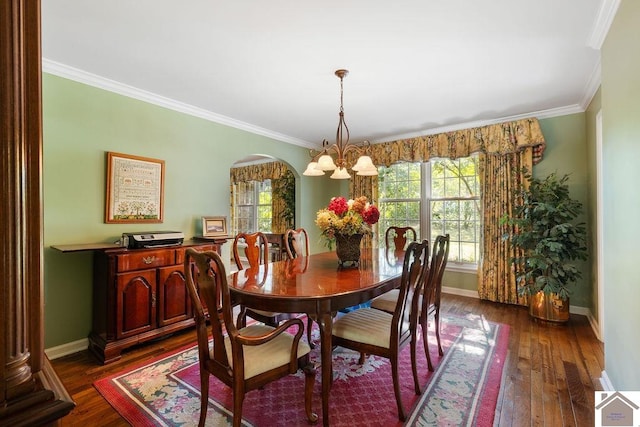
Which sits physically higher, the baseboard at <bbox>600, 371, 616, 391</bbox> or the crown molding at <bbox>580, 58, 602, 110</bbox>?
the crown molding at <bbox>580, 58, 602, 110</bbox>

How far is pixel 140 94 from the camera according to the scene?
3141 millimetres

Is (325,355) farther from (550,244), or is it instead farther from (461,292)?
(461,292)

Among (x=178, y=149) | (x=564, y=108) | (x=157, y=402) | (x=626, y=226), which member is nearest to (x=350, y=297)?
(x=157, y=402)

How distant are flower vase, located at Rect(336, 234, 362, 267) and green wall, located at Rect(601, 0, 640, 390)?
1619 millimetres

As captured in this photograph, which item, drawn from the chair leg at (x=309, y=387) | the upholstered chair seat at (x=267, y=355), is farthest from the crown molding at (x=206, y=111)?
the chair leg at (x=309, y=387)

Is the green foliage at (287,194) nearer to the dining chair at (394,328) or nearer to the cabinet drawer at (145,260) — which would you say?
the cabinet drawer at (145,260)

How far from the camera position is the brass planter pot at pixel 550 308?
323 cm

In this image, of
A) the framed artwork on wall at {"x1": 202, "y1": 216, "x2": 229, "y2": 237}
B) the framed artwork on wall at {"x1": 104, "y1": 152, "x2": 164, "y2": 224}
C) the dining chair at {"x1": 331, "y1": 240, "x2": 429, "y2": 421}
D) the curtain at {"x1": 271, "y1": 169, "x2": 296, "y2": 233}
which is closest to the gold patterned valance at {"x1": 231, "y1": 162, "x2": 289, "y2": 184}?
the curtain at {"x1": 271, "y1": 169, "x2": 296, "y2": 233}

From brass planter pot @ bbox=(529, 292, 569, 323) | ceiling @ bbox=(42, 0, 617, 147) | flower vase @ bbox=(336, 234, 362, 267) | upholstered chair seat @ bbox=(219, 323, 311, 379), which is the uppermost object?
ceiling @ bbox=(42, 0, 617, 147)

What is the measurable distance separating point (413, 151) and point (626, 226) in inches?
121

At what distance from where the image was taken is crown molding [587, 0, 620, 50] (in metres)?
1.84

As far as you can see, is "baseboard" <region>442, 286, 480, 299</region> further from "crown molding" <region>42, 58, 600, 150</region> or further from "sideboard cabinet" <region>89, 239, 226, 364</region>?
"sideboard cabinet" <region>89, 239, 226, 364</region>

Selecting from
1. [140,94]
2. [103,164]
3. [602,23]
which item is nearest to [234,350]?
[103,164]

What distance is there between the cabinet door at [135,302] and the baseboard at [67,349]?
1.72 ft
